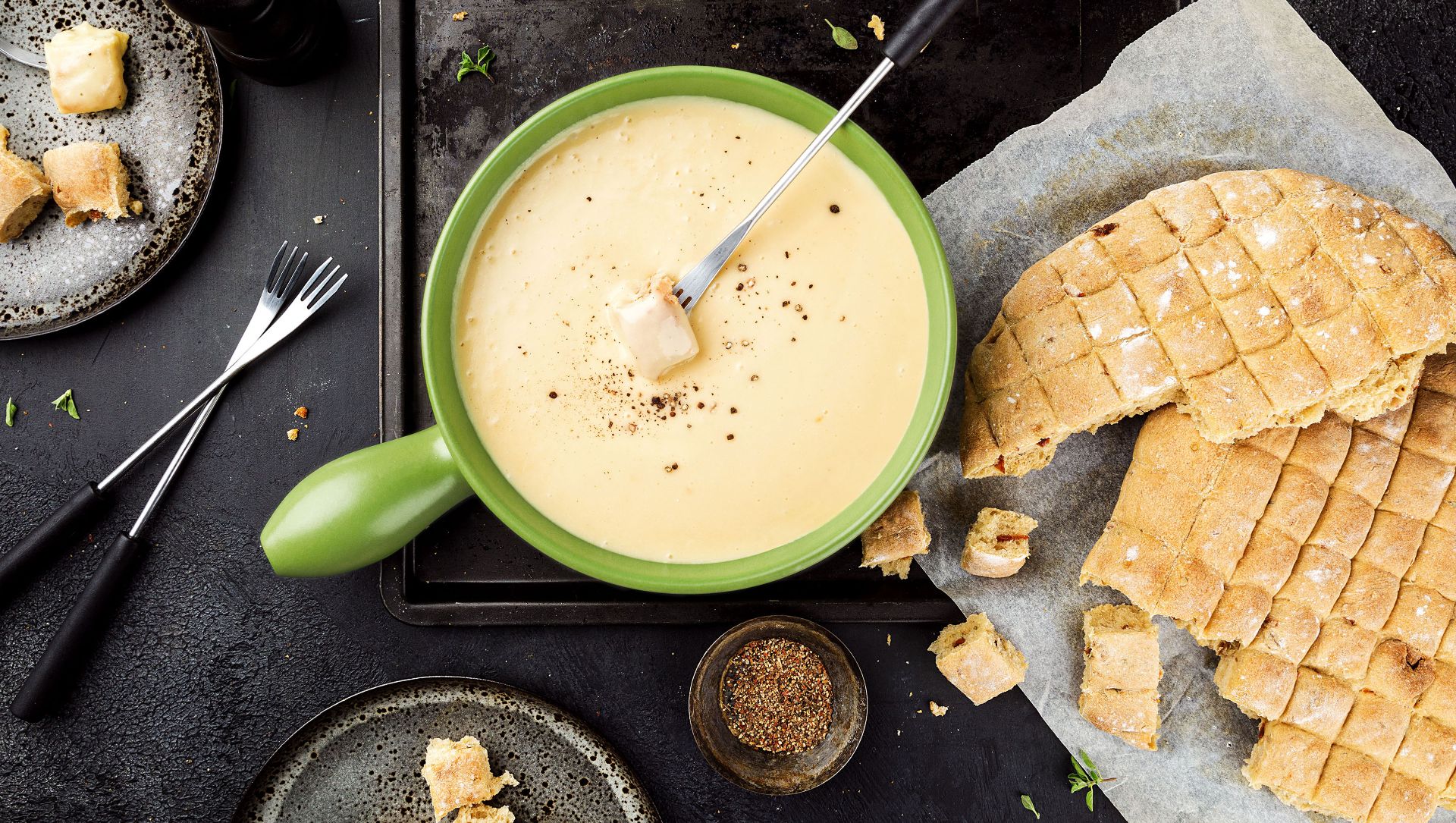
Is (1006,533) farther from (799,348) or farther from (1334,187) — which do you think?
(1334,187)

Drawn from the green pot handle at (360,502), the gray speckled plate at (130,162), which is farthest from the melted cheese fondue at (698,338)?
the gray speckled plate at (130,162)

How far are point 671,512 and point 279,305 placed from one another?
1.13 meters

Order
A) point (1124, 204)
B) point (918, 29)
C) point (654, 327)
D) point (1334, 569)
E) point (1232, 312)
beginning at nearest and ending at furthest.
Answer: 1. point (654, 327)
2. point (918, 29)
3. point (1232, 312)
4. point (1334, 569)
5. point (1124, 204)

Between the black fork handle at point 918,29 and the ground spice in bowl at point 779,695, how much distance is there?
51.4 inches

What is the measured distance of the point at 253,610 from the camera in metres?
2.17

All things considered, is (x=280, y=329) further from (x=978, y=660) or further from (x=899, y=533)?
(x=978, y=660)

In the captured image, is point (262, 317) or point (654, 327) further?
point (262, 317)

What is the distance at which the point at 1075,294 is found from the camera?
1.92 meters

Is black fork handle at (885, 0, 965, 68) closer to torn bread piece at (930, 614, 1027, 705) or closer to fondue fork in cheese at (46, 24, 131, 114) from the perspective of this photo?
torn bread piece at (930, 614, 1027, 705)

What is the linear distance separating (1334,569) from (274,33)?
8.56 ft

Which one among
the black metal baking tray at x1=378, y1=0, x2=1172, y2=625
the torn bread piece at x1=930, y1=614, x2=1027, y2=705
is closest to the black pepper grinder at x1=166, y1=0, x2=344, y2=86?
the black metal baking tray at x1=378, y1=0, x2=1172, y2=625

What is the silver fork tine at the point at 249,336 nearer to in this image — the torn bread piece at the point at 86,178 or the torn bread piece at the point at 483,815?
the torn bread piece at the point at 86,178

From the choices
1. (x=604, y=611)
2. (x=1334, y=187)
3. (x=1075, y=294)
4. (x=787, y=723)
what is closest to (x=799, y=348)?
(x=1075, y=294)

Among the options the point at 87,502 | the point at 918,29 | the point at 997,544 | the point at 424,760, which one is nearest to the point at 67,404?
the point at 87,502
